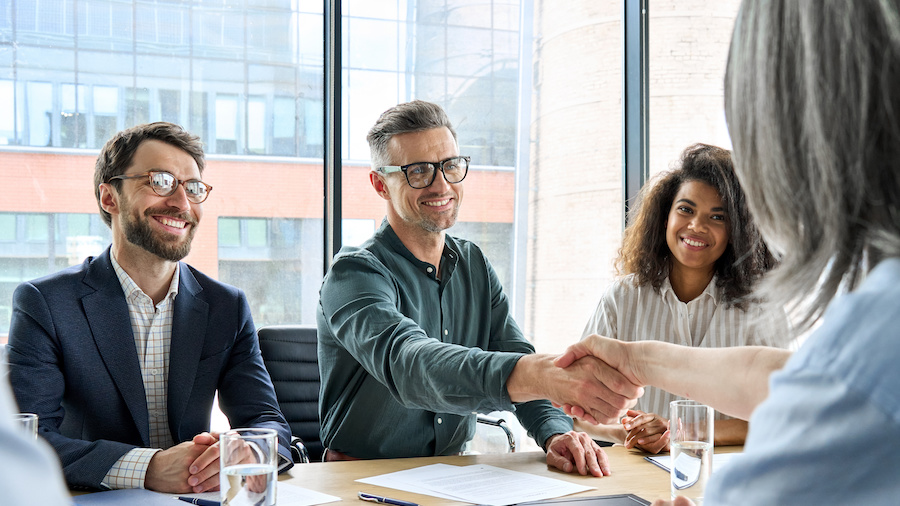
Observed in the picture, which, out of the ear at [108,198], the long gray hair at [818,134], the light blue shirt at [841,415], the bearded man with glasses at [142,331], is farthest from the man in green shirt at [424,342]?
the light blue shirt at [841,415]

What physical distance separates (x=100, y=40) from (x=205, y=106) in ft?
1.95

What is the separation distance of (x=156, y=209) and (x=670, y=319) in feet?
5.95

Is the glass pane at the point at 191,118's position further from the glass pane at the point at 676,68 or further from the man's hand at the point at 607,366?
the man's hand at the point at 607,366

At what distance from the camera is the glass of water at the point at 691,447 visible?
137 cm

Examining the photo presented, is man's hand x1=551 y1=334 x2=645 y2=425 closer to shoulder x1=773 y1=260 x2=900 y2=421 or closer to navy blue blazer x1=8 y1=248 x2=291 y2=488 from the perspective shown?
navy blue blazer x1=8 y1=248 x2=291 y2=488

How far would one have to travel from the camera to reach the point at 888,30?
0.62 meters

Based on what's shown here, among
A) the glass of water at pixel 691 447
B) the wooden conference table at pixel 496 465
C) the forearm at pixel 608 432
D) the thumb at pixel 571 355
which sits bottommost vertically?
the forearm at pixel 608 432

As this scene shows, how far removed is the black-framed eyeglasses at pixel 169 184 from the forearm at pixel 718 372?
1.60m

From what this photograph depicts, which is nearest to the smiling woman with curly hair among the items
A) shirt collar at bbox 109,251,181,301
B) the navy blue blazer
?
the navy blue blazer

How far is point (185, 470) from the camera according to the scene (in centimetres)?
160

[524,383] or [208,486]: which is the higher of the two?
[524,383]

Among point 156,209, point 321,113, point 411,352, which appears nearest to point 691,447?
point 411,352

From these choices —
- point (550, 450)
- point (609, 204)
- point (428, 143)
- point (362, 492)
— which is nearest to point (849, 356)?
point (362, 492)

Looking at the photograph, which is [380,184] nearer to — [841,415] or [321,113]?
[321,113]
